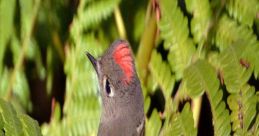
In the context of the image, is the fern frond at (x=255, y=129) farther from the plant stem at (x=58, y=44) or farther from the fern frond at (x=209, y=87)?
the plant stem at (x=58, y=44)

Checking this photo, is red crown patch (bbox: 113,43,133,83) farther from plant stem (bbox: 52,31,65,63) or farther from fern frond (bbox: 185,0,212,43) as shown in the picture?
plant stem (bbox: 52,31,65,63)

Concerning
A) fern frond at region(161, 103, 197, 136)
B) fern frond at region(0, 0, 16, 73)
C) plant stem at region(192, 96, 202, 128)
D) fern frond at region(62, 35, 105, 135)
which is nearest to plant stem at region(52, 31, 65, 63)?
fern frond at region(0, 0, 16, 73)

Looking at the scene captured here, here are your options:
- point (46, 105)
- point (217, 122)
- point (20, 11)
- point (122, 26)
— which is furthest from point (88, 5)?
point (217, 122)

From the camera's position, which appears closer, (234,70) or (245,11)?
(234,70)

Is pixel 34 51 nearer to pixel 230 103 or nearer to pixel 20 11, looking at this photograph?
pixel 20 11

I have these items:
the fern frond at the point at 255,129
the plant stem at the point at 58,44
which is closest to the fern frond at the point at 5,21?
the plant stem at the point at 58,44

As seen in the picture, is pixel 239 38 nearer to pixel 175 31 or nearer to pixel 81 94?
pixel 175 31

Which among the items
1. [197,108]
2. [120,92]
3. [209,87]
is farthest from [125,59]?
[197,108]
